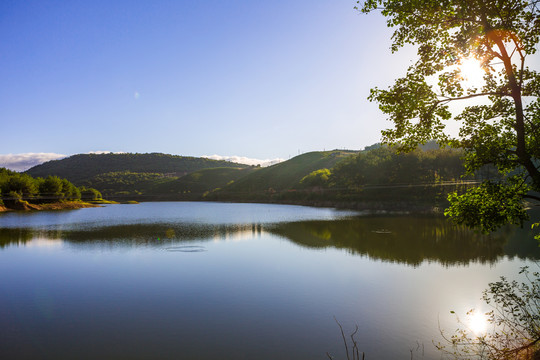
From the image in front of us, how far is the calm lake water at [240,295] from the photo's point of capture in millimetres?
12430

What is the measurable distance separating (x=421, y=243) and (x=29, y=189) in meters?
120

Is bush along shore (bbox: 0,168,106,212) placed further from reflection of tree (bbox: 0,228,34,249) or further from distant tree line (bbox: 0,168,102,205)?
reflection of tree (bbox: 0,228,34,249)

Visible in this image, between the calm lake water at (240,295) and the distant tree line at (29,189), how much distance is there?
84595mm

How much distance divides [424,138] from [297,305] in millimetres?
9881

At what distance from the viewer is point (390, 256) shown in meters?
28.9

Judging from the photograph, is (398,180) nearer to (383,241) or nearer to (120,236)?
(383,241)

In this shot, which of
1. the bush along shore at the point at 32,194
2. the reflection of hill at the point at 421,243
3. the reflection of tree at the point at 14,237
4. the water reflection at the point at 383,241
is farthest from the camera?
the bush along shore at the point at 32,194

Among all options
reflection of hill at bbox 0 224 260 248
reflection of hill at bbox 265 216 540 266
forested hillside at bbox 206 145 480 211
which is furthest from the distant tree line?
reflection of hill at bbox 265 216 540 266

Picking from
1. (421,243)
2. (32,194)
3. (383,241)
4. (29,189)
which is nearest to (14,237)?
(383,241)

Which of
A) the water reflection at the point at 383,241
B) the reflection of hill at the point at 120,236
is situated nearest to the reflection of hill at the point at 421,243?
the water reflection at the point at 383,241

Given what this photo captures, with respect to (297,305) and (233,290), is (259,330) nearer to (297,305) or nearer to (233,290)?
(297,305)

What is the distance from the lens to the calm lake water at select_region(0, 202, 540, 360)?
12.4 meters

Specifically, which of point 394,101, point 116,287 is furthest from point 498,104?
point 116,287

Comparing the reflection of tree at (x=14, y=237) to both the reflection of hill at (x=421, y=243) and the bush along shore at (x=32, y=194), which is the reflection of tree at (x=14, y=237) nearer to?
the reflection of hill at (x=421, y=243)
